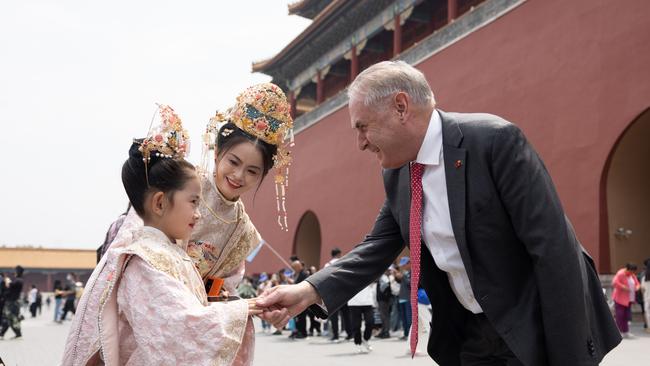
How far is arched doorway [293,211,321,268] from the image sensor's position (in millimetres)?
18562

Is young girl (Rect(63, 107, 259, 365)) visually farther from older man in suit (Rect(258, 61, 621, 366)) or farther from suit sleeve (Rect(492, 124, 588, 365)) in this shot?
suit sleeve (Rect(492, 124, 588, 365))

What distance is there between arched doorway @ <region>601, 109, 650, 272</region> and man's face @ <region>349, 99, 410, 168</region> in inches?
274

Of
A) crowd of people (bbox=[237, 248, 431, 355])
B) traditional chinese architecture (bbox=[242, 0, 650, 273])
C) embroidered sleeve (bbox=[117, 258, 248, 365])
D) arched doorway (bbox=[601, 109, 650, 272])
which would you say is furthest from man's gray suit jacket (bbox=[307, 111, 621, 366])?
arched doorway (bbox=[601, 109, 650, 272])

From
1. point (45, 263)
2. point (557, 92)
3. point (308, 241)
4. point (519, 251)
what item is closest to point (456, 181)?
point (519, 251)

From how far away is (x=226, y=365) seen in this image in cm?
188

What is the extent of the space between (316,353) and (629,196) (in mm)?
4690

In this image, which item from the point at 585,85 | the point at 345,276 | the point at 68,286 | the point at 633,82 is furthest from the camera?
the point at 68,286

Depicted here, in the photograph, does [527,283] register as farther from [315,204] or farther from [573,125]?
[315,204]

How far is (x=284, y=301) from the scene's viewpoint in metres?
Result: 2.14

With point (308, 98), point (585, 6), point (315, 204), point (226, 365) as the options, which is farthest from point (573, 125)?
point (308, 98)

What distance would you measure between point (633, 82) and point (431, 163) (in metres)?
6.95

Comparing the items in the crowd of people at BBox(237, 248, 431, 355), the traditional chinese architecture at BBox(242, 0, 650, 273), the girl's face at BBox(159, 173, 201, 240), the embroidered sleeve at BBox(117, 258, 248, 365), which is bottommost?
the crowd of people at BBox(237, 248, 431, 355)

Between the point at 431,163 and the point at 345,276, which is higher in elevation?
the point at 431,163

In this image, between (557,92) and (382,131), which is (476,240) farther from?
(557,92)
